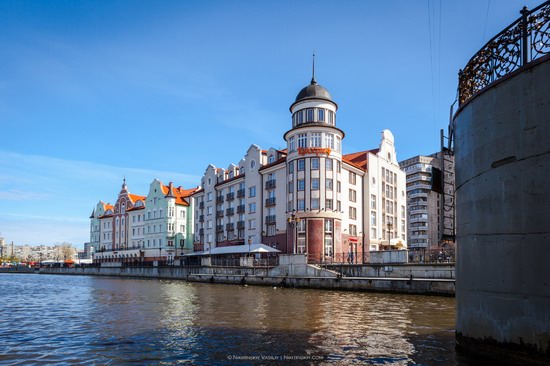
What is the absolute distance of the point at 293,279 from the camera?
43875 mm

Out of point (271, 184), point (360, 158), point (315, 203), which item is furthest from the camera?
point (360, 158)

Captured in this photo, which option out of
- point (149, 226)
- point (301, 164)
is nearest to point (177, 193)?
point (149, 226)

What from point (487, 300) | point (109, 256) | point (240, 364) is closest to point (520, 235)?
point (487, 300)

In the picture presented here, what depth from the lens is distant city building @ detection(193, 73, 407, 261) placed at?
182ft

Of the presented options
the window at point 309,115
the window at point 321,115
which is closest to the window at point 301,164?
the window at point 309,115

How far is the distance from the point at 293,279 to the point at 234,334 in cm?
2813

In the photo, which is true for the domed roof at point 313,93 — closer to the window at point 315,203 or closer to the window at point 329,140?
the window at point 329,140

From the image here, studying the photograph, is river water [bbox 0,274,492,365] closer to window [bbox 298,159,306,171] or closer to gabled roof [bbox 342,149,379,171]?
window [bbox 298,159,306,171]

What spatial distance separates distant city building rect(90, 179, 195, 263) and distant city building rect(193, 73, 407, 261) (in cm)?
1565

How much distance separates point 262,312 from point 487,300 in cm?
1469

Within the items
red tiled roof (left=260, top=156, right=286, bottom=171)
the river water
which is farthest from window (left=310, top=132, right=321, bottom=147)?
the river water

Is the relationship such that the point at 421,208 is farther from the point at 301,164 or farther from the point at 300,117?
the point at 301,164

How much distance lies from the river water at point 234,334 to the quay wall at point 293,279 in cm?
609

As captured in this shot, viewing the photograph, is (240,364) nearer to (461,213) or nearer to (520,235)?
(461,213)
